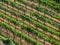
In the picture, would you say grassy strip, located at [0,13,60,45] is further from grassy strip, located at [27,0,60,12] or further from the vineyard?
grassy strip, located at [27,0,60,12]

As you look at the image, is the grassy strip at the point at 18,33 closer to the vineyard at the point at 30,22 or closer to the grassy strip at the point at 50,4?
the vineyard at the point at 30,22

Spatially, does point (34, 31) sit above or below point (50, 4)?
below

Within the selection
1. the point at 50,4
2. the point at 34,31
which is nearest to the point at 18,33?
the point at 34,31

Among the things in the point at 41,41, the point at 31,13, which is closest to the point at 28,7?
the point at 31,13

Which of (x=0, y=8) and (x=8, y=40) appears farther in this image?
(x=0, y=8)

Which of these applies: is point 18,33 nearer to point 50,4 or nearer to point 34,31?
point 34,31

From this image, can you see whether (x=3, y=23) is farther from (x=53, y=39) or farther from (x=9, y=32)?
(x=53, y=39)

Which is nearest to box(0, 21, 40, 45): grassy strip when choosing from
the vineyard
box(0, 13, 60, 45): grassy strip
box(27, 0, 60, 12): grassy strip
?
the vineyard

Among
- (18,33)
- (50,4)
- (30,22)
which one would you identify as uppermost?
(50,4)
